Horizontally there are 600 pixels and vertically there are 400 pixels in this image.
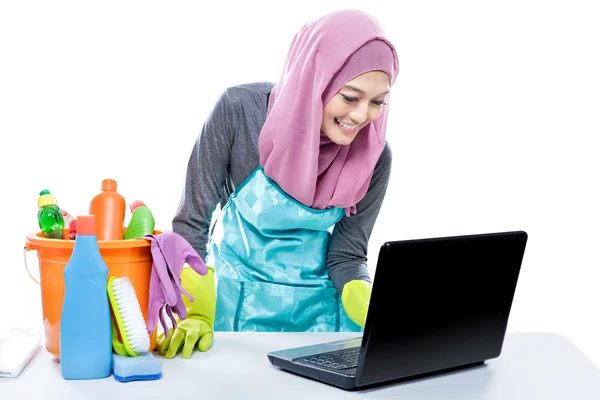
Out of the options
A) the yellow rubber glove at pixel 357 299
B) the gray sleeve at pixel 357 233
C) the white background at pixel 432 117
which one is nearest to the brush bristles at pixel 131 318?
the yellow rubber glove at pixel 357 299

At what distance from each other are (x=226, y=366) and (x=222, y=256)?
671 millimetres

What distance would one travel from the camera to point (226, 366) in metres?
1.16

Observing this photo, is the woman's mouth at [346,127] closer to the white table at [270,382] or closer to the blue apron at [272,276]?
the blue apron at [272,276]

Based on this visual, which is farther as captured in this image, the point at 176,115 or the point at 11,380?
the point at 176,115

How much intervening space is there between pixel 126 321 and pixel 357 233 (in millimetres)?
816

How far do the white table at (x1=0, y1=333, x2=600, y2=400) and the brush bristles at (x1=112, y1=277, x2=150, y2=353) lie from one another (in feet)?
0.19

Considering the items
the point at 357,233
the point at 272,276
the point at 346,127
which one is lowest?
the point at 272,276

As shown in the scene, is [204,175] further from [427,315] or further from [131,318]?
[427,315]

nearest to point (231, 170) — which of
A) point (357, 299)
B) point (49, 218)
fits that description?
point (357, 299)

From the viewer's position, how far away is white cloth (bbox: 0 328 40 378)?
42.6 inches

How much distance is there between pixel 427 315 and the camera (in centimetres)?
111

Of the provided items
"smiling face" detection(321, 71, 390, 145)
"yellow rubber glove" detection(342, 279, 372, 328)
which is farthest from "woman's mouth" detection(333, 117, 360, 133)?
"yellow rubber glove" detection(342, 279, 372, 328)

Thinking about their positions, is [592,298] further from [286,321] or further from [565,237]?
[286,321]

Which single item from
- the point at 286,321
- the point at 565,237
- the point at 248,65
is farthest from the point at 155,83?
the point at 565,237
